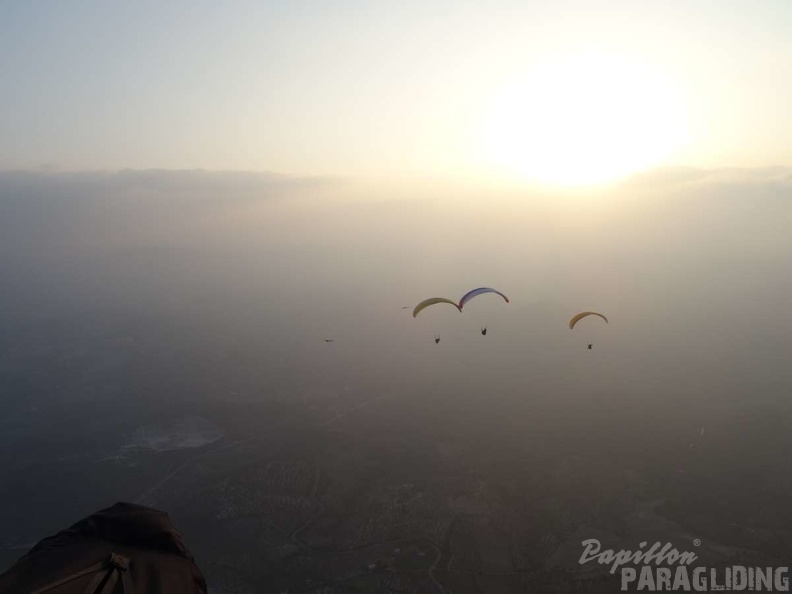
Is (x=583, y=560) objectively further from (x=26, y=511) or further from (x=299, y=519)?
(x=26, y=511)

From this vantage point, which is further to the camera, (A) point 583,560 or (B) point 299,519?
(B) point 299,519

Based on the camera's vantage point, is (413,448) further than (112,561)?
Yes

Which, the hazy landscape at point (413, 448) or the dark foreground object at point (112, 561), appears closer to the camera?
the dark foreground object at point (112, 561)

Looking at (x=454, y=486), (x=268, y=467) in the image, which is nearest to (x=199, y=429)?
(x=268, y=467)

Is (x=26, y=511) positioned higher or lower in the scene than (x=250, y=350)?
lower

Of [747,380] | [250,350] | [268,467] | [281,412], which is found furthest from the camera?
[250,350]

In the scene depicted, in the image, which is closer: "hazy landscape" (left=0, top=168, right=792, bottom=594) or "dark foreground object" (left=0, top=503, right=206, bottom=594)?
"dark foreground object" (left=0, top=503, right=206, bottom=594)

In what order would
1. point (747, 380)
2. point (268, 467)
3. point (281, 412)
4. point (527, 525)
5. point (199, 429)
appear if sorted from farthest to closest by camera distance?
point (747, 380)
point (281, 412)
point (199, 429)
point (268, 467)
point (527, 525)
